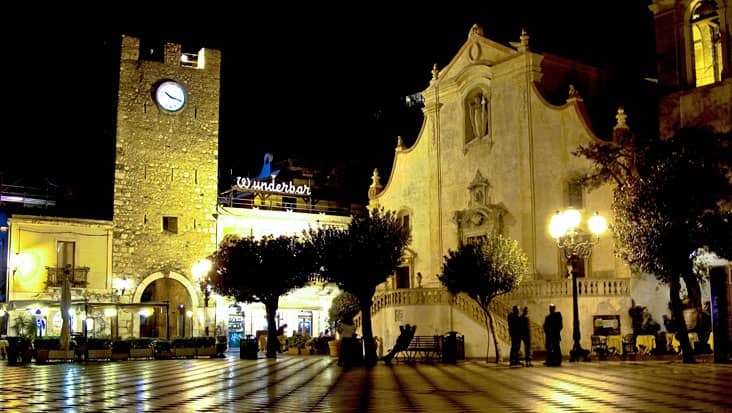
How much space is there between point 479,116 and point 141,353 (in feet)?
56.7

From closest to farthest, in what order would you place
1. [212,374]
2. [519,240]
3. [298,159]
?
[212,374] < [519,240] < [298,159]

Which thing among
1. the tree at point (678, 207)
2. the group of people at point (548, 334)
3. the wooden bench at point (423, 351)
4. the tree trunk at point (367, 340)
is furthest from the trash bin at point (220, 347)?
the tree at point (678, 207)

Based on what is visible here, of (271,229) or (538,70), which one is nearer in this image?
(538,70)

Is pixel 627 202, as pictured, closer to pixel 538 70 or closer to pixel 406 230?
pixel 406 230

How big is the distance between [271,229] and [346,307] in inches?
384

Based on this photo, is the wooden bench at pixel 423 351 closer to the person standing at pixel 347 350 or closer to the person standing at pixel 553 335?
the person standing at pixel 347 350

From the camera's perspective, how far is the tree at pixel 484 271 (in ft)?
95.6

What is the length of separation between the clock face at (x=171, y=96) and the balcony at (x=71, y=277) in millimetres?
9948

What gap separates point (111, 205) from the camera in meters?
45.7

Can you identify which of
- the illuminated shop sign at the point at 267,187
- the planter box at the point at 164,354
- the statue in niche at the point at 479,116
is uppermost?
the statue in niche at the point at 479,116

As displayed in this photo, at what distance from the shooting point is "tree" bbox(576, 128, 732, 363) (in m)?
24.9

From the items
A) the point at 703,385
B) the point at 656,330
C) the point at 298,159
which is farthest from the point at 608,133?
the point at 298,159

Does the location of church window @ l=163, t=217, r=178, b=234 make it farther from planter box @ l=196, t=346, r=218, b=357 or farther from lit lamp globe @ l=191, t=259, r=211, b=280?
planter box @ l=196, t=346, r=218, b=357

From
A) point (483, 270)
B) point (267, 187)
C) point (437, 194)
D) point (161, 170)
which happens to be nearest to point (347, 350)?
point (483, 270)
